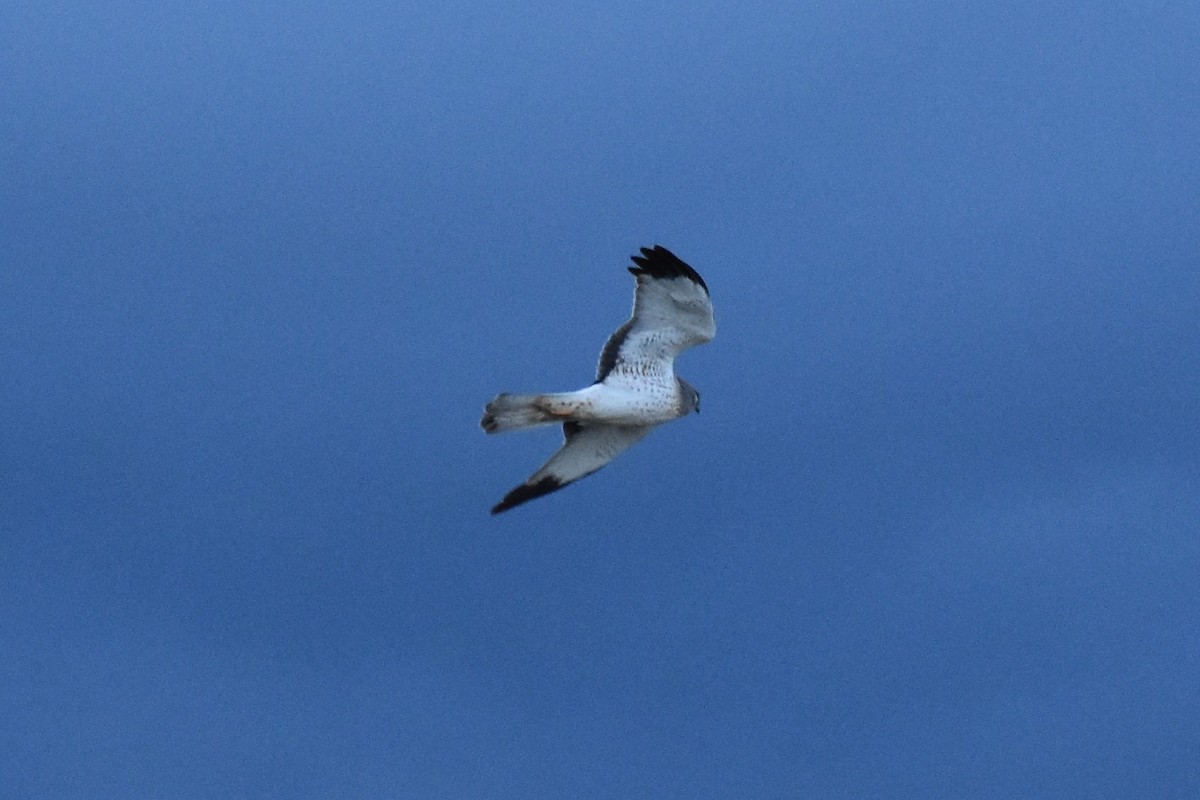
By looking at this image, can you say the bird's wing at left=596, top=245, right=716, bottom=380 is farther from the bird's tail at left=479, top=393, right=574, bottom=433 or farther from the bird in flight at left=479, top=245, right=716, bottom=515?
the bird's tail at left=479, top=393, right=574, bottom=433

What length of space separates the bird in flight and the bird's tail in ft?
0.03

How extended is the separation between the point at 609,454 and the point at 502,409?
1.98m

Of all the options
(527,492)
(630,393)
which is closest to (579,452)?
(527,492)

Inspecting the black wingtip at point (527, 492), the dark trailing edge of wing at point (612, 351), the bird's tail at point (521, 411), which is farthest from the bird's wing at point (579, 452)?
the bird's tail at point (521, 411)

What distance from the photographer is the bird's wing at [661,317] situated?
3294 centimetres

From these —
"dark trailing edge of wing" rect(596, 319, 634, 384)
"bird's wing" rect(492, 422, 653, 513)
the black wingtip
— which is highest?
"dark trailing edge of wing" rect(596, 319, 634, 384)

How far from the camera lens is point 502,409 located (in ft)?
107

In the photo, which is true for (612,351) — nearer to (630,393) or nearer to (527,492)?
(630,393)

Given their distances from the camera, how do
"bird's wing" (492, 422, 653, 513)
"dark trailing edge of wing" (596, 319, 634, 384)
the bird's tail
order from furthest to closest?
"bird's wing" (492, 422, 653, 513) → "dark trailing edge of wing" (596, 319, 634, 384) → the bird's tail

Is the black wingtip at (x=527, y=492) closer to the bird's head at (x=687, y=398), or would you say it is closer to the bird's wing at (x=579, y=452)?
the bird's wing at (x=579, y=452)

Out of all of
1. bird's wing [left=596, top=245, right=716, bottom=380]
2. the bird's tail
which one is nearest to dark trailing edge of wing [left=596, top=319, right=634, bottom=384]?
bird's wing [left=596, top=245, right=716, bottom=380]

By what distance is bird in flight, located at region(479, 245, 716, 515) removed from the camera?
108ft

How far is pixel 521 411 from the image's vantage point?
1291 inches

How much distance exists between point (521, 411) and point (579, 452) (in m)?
1.60
